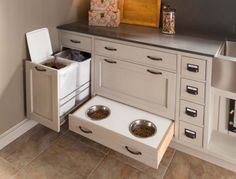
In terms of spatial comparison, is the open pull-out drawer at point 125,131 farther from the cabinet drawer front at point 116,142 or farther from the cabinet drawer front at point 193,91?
the cabinet drawer front at point 193,91

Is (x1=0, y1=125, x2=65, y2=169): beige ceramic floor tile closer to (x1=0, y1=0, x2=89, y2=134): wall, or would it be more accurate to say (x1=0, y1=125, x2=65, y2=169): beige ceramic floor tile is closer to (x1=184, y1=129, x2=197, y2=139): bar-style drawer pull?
(x1=0, y1=0, x2=89, y2=134): wall

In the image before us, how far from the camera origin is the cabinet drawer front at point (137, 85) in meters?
2.05

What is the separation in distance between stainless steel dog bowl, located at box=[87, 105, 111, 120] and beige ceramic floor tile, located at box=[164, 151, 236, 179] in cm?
64

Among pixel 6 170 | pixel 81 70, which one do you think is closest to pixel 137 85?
pixel 81 70

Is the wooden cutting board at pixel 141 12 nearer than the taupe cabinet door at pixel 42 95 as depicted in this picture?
No

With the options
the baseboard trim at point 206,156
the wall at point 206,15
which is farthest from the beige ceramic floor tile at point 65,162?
the wall at point 206,15

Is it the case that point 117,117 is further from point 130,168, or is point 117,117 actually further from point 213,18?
point 213,18

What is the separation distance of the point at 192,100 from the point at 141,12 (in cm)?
97

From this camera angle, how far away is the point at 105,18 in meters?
2.43

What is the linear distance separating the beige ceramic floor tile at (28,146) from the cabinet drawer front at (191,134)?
104 cm

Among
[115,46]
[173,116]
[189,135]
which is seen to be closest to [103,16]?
[115,46]

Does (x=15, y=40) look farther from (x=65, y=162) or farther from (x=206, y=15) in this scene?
(x=206, y=15)

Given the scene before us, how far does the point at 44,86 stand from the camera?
2111 millimetres

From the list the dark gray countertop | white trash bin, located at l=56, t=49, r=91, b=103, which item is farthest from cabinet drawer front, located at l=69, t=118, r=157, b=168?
the dark gray countertop
